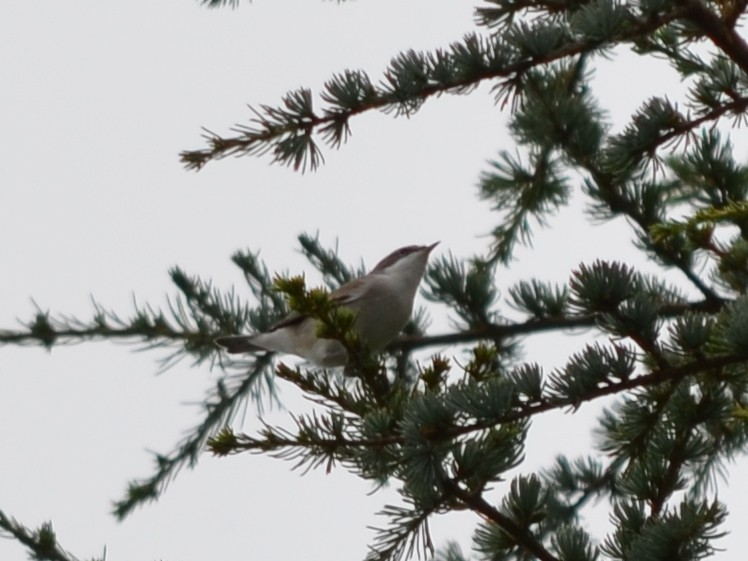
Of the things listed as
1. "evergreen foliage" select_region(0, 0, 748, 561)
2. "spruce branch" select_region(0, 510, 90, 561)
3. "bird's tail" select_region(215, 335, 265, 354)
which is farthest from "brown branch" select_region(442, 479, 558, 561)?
"bird's tail" select_region(215, 335, 265, 354)

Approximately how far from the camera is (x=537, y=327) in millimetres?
4527

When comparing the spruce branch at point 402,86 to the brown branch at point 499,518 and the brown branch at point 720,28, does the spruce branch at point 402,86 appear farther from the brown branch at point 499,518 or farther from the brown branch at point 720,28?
the brown branch at point 499,518

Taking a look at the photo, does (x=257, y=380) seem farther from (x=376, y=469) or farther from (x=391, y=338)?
(x=376, y=469)

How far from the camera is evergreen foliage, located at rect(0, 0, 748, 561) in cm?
298

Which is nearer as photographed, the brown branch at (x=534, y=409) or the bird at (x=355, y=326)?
the brown branch at (x=534, y=409)

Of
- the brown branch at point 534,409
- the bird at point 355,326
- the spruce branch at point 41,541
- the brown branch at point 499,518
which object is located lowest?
the spruce branch at point 41,541

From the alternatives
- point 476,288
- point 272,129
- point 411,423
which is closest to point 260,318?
point 476,288

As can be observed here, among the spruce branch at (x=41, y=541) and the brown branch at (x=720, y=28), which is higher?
the brown branch at (x=720, y=28)

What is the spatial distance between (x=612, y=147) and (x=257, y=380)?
6.48ft

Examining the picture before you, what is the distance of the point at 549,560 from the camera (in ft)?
9.74

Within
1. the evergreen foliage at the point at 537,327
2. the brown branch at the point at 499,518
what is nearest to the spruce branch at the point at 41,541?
the evergreen foliage at the point at 537,327

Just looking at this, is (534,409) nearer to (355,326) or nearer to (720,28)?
(720,28)

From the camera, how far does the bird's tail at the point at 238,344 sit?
481 cm

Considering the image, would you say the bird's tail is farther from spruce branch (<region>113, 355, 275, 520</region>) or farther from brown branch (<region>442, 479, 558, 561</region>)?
brown branch (<region>442, 479, 558, 561</region>)
